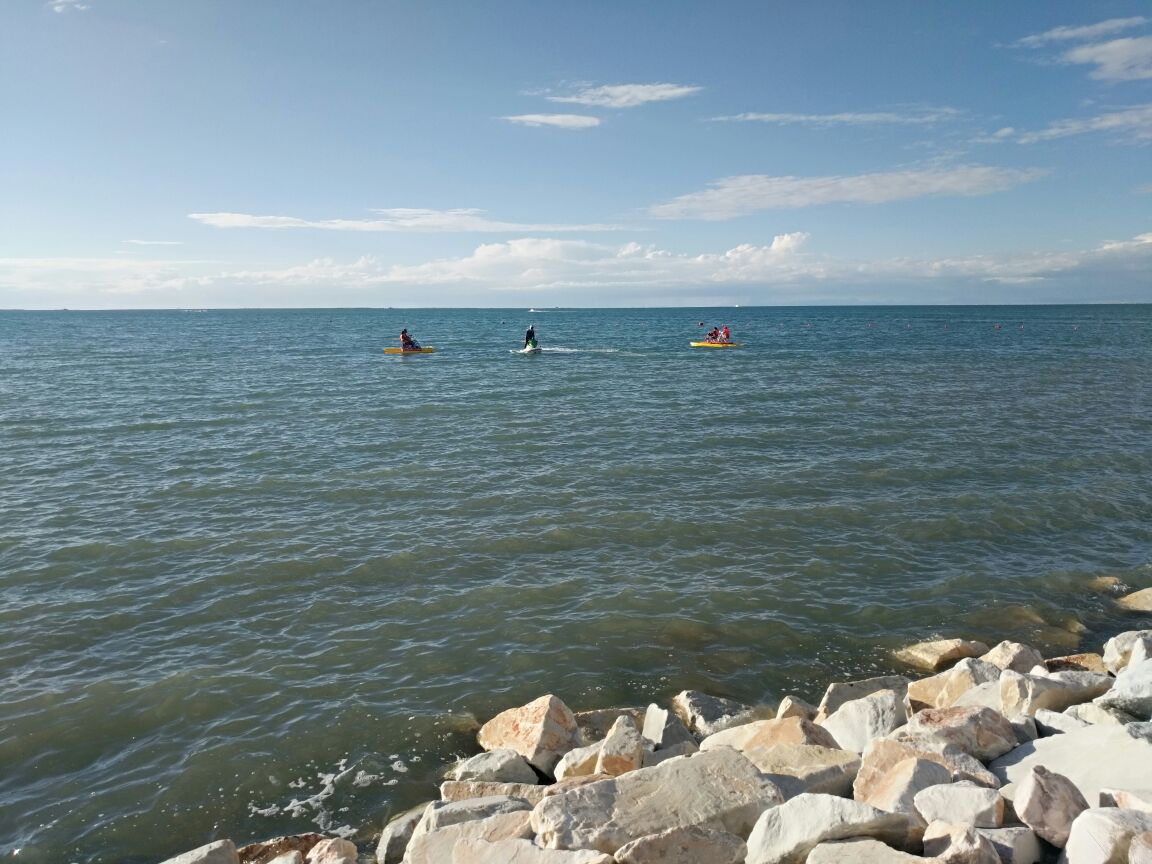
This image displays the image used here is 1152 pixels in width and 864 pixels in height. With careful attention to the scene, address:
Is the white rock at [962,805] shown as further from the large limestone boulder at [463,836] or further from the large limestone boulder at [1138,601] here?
the large limestone boulder at [1138,601]

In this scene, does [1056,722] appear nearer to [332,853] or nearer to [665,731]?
[665,731]

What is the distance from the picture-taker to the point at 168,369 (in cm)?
5169

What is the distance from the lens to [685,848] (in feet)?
20.0

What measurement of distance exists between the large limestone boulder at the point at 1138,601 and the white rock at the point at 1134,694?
6391 millimetres

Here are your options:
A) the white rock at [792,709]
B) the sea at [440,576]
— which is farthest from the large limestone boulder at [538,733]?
the white rock at [792,709]

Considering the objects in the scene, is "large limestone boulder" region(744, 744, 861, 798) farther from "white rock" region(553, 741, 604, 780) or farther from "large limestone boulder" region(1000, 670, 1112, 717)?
"large limestone boulder" region(1000, 670, 1112, 717)

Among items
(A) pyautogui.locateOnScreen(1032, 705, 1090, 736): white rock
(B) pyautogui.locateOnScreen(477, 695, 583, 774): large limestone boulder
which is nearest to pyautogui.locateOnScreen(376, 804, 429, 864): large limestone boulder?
(B) pyautogui.locateOnScreen(477, 695, 583, 774): large limestone boulder

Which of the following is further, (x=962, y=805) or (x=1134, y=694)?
(x=1134, y=694)

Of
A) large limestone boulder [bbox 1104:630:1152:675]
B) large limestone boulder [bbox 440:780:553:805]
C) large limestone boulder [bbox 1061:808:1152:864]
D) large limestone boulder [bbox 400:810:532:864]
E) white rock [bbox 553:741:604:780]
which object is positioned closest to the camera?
large limestone boulder [bbox 1061:808:1152:864]

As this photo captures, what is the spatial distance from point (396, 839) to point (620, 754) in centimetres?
246

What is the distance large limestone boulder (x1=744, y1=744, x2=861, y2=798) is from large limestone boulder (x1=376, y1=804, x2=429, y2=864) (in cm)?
356

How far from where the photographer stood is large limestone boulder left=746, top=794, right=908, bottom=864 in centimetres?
586

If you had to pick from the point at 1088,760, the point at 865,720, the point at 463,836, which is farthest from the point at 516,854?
the point at 1088,760

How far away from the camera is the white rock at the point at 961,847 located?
18.0 ft
